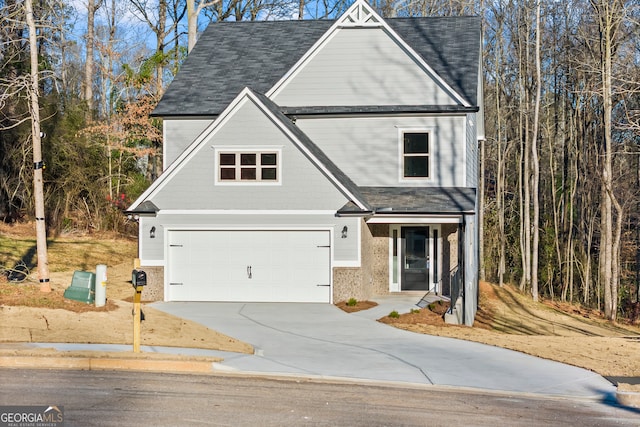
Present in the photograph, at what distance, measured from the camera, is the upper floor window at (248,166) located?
83.0 feet

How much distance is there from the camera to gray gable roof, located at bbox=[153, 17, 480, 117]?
1147 inches

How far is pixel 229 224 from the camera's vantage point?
25.2m

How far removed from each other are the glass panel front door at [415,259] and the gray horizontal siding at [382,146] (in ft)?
5.22

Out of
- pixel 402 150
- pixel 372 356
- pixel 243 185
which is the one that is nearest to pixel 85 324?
pixel 372 356

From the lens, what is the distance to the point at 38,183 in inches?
850

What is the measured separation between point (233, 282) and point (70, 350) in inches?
400

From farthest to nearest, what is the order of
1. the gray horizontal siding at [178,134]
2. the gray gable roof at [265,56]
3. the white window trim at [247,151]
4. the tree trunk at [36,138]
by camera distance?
the gray gable roof at [265,56] → the gray horizontal siding at [178,134] → the white window trim at [247,151] → the tree trunk at [36,138]

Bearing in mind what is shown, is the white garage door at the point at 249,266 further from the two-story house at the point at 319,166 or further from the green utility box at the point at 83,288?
the green utility box at the point at 83,288

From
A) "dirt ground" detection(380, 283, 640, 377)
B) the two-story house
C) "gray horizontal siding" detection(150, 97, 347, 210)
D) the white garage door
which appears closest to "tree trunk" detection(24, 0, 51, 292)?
the two-story house

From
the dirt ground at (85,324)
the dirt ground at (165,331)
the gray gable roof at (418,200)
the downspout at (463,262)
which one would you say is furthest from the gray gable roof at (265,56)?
the dirt ground at (85,324)

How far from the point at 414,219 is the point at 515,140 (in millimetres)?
22726

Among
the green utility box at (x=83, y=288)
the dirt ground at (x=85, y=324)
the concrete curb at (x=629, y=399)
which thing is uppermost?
the green utility box at (x=83, y=288)

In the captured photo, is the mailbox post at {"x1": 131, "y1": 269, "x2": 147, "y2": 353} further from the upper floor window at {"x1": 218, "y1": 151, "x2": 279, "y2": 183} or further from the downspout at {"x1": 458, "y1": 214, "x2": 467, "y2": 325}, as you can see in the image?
the downspout at {"x1": 458, "y1": 214, "x2": 467, "y2": 325}

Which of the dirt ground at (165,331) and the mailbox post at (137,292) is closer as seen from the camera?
the mailbox post at (137,292)
